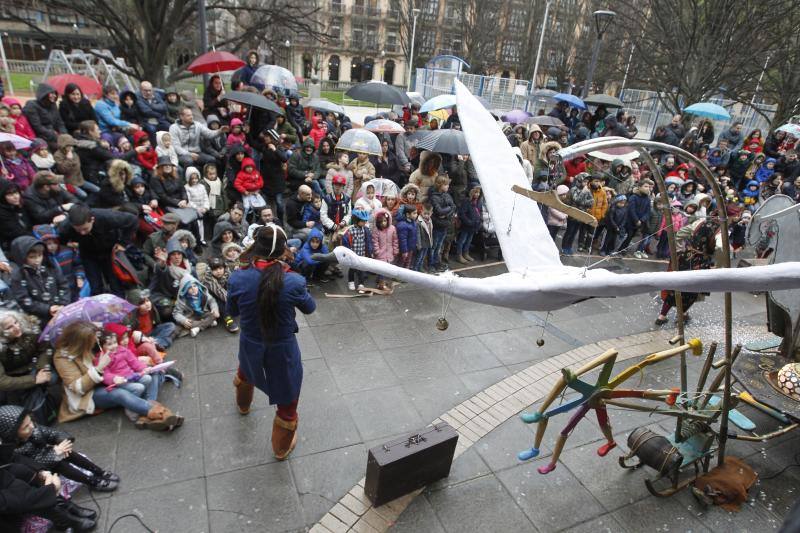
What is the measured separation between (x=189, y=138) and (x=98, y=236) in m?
3.54

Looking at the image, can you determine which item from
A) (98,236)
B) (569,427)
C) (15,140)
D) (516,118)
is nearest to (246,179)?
(98,236)

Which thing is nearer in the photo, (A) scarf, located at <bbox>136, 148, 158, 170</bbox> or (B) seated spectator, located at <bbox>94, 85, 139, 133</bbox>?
(A) scarf, located at <bbox>136, 148, 158, 170</bbox>

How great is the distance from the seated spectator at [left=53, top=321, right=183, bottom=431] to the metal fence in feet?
65.7

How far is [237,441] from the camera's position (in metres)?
4.61

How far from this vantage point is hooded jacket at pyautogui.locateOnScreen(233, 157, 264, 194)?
8227mm

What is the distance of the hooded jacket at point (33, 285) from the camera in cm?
503

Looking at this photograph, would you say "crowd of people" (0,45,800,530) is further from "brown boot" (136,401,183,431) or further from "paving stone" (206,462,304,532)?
"paving stone" (206,462,304,532)

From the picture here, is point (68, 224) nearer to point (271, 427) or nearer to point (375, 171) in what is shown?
point (271, 427)


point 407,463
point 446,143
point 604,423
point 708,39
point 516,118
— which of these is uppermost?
point 708,39

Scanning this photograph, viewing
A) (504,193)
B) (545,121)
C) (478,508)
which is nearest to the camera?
(504,193)

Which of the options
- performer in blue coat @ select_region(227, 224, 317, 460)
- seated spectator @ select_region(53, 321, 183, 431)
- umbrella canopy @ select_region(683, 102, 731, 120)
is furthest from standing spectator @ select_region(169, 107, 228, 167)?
umbrella canopy @ select_region(683, 102, 731, 120)

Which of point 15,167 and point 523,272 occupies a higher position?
point 523,272

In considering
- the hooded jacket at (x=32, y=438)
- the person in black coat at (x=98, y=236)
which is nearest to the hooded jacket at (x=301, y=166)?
the person in black coat at (x=98, y=236)

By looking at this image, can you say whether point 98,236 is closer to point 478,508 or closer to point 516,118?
point 478,508
